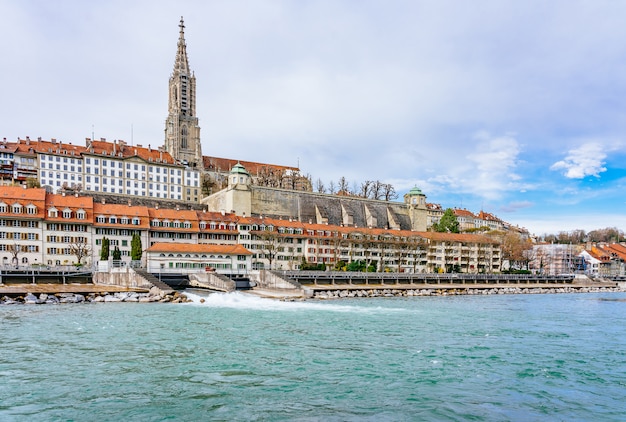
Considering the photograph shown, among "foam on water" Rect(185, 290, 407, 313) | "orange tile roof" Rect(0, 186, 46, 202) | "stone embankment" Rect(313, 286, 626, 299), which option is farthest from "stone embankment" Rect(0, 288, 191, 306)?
"orange tile roof" Rect(0, 186, 46, 202)

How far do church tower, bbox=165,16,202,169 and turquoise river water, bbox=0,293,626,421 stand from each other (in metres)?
108

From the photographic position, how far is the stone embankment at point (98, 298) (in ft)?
129

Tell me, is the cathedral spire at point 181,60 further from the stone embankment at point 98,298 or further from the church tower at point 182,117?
the stone embankment at point 98,298

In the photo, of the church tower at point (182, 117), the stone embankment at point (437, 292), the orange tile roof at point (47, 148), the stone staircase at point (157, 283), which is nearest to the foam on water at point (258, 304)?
the stone staircase at point (157, 283)

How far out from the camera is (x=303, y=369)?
17.8 metres

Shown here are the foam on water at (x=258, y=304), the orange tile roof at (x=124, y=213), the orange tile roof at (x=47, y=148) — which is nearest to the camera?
the foam on water at (x=258, y=304)

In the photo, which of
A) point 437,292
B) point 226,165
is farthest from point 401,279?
point 226,165

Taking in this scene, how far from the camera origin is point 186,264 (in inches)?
2477

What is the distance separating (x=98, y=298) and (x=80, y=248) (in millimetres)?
23934

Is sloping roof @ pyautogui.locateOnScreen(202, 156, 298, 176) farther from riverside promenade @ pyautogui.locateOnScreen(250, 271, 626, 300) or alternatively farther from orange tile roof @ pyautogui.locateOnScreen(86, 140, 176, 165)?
riverside promenade @ pyautogui.locateOnScreen(250, 271, 626, 300)

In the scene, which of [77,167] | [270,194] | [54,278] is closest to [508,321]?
[54,278]

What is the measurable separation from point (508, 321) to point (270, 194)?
75.0 metres

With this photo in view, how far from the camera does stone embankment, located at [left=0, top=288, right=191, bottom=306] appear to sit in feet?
129

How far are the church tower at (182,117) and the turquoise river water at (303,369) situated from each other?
354 feet
